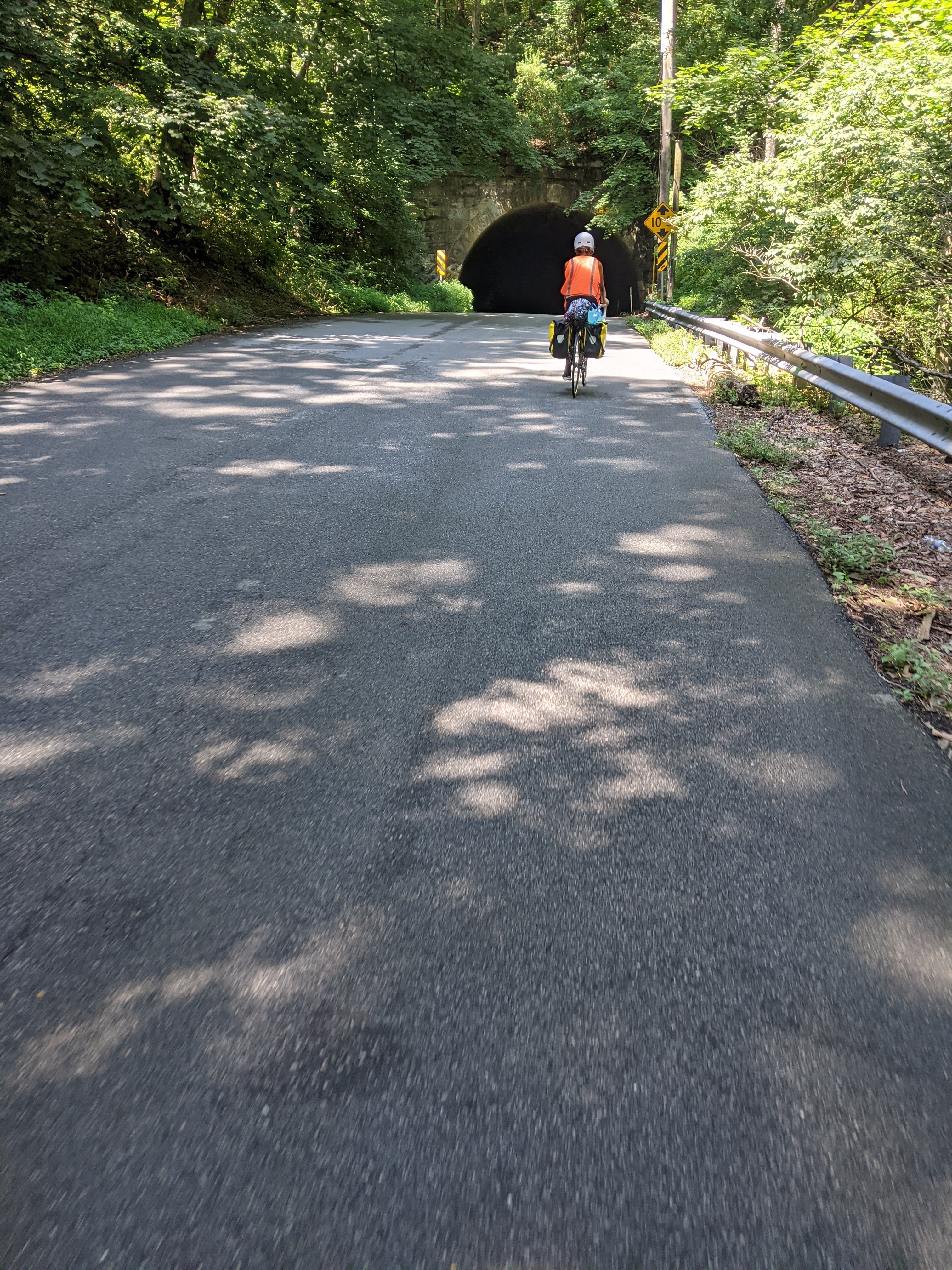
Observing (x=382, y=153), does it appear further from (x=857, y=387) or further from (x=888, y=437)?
(x=857, y=387)

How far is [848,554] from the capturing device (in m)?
5.48

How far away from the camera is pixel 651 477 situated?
7461 millimetres

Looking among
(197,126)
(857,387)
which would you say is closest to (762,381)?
(857,387)

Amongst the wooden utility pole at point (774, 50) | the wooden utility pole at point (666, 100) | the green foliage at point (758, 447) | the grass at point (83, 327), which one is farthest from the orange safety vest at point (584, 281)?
the wooden utility pole at point (666, 100)

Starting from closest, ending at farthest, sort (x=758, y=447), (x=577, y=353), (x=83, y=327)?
1. (x=758, y=447)
2. (x=577, y=353)
3. (x=83, y=327)

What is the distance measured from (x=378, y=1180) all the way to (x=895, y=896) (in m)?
1.71

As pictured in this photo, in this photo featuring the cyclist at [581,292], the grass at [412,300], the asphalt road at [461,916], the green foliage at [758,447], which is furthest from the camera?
the grass at [412,300]

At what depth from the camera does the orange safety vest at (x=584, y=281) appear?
37.4 ft

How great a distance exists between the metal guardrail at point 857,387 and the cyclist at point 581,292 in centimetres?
206

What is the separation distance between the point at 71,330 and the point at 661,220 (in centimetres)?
1816

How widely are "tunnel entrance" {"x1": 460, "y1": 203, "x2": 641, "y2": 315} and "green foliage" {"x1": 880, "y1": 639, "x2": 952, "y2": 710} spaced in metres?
38.9

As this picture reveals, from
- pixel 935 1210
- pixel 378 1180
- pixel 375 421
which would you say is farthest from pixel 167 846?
pixel 375 421

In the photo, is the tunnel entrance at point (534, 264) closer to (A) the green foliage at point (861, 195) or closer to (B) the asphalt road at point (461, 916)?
(A) the green foliage at point (861, 195)

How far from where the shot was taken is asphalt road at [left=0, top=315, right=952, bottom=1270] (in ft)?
5.83
